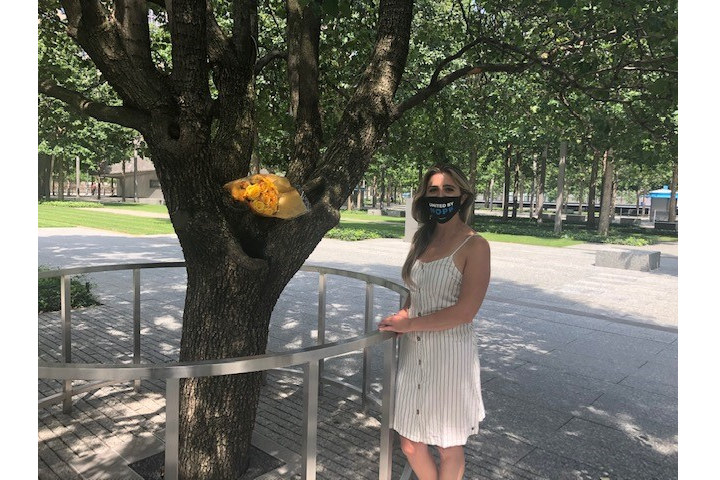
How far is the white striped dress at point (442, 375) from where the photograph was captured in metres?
2.48

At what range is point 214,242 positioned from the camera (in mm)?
2996

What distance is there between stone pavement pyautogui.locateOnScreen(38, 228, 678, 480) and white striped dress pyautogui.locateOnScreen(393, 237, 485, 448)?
108cm

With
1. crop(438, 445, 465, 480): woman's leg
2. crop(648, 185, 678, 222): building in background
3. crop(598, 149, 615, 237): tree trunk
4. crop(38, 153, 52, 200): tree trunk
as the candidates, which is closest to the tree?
crop(438, 445, 465, 480): woman's leg

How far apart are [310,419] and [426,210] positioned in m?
1.10

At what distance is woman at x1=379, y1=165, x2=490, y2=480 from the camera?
2.40 metres

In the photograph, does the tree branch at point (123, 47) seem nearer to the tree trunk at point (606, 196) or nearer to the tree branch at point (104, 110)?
the tree branch at point (104, 110)

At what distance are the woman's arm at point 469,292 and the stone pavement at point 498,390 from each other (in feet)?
4.92

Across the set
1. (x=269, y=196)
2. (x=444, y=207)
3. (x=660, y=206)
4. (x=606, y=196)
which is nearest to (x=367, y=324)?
(x=269, y=196)

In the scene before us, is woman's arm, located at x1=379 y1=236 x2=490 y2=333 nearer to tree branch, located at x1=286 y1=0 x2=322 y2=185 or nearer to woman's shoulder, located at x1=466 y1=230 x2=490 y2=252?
woman's shoulder, located at x1=466 y1=230 x2=490 y2=252

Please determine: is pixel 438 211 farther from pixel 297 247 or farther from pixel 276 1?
pixel 276 1

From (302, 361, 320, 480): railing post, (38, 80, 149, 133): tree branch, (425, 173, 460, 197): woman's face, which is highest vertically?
(38, 80, 149, 133): tree branch

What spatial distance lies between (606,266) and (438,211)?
40.6 ft

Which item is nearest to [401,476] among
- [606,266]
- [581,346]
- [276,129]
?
[276,129]

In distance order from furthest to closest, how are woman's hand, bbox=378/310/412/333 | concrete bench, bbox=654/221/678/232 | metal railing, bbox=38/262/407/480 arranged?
concrete bench, bbox=654/221/678/232 → woman's hand, bbox=378/310/412/333 → metal railing, bbox=38/262/407/480
